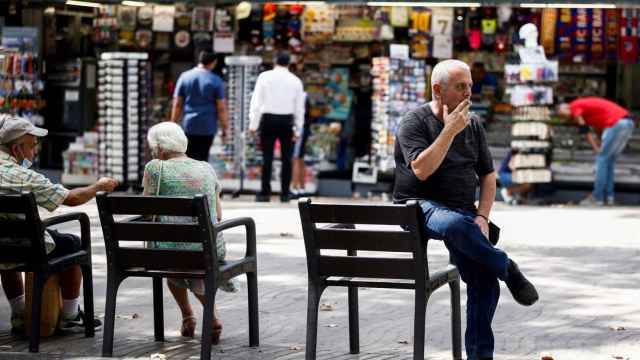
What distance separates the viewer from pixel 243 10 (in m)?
19.1

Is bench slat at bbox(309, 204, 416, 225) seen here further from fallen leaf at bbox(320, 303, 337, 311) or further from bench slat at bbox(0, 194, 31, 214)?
fallen leaf at bbox(320, 303, 337, 311)

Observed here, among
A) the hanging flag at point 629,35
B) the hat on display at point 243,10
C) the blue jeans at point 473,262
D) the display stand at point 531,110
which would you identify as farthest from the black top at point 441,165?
the hat on display at point 243,10

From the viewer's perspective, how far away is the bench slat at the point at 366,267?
23.5 ft

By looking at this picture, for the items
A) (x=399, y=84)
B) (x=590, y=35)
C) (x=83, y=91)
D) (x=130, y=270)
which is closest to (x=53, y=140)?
(x=83, y=91)

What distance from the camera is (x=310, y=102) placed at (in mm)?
18984

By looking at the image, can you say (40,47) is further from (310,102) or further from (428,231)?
(428,231)

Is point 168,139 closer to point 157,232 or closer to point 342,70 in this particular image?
point 157,232

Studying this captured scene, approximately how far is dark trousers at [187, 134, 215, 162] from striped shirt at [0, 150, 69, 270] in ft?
26.8

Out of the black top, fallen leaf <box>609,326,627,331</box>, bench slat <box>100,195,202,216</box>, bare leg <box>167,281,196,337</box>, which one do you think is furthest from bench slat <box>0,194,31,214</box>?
fallen leaf <box>609,326,627,331</box>

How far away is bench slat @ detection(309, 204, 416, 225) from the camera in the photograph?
6994 mm

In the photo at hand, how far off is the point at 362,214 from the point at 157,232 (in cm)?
121

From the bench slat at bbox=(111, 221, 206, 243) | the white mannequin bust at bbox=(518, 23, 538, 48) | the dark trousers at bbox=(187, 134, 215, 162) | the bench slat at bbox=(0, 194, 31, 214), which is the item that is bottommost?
the dark trousers at bbox=(187, 134, 215, 162)

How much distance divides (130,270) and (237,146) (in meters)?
11.0

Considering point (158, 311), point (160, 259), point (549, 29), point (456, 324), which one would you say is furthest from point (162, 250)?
point (549, 29)
